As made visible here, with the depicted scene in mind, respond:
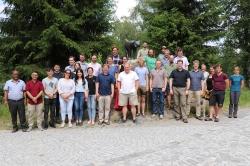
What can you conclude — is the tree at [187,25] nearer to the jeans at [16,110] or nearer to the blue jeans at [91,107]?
the blue jeans at [91,107]

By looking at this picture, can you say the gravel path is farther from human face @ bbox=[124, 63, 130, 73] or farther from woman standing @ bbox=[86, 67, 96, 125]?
human face @ bbox=[124, 63, 130, 73]

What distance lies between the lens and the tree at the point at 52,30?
1995cm

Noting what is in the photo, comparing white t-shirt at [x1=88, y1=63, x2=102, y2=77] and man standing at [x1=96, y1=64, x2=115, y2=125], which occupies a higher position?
white t-shirt at [x1=88, y1=63, x2=102, y2=77]

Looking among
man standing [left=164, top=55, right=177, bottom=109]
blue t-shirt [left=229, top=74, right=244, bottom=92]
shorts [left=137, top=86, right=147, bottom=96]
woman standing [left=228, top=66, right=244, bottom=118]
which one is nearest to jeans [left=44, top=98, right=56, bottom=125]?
shorts [left=137, top=86, right=147, bottom=96]

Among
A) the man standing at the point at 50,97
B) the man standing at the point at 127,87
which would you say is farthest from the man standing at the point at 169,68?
the man standing at the point at 50,97

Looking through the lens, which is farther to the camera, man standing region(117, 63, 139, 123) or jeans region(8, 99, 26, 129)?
man standing region(117, 63, 139, 123)

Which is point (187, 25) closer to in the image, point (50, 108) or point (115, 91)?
point (115, 91)

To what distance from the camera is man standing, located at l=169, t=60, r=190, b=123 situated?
46.1ft

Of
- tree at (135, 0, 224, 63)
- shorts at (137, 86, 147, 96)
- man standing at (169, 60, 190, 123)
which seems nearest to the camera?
man standing at (169, 60, 190, 123)

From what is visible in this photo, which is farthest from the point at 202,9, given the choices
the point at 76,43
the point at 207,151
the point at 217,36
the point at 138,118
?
the point at 207,151

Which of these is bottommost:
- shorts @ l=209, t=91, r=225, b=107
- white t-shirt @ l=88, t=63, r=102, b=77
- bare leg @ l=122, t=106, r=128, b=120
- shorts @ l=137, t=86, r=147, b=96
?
bare leg @ l=122, t=106, r=128, b=120

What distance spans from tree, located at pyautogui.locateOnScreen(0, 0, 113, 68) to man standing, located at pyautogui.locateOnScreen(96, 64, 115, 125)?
6616mm

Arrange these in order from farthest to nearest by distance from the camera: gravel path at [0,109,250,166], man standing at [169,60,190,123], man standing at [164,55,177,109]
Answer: man standing at [164,55,177,109], man standing at [169,60,190,123], gravel path at [0,109,250,166]

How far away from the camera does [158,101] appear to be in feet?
47.2
